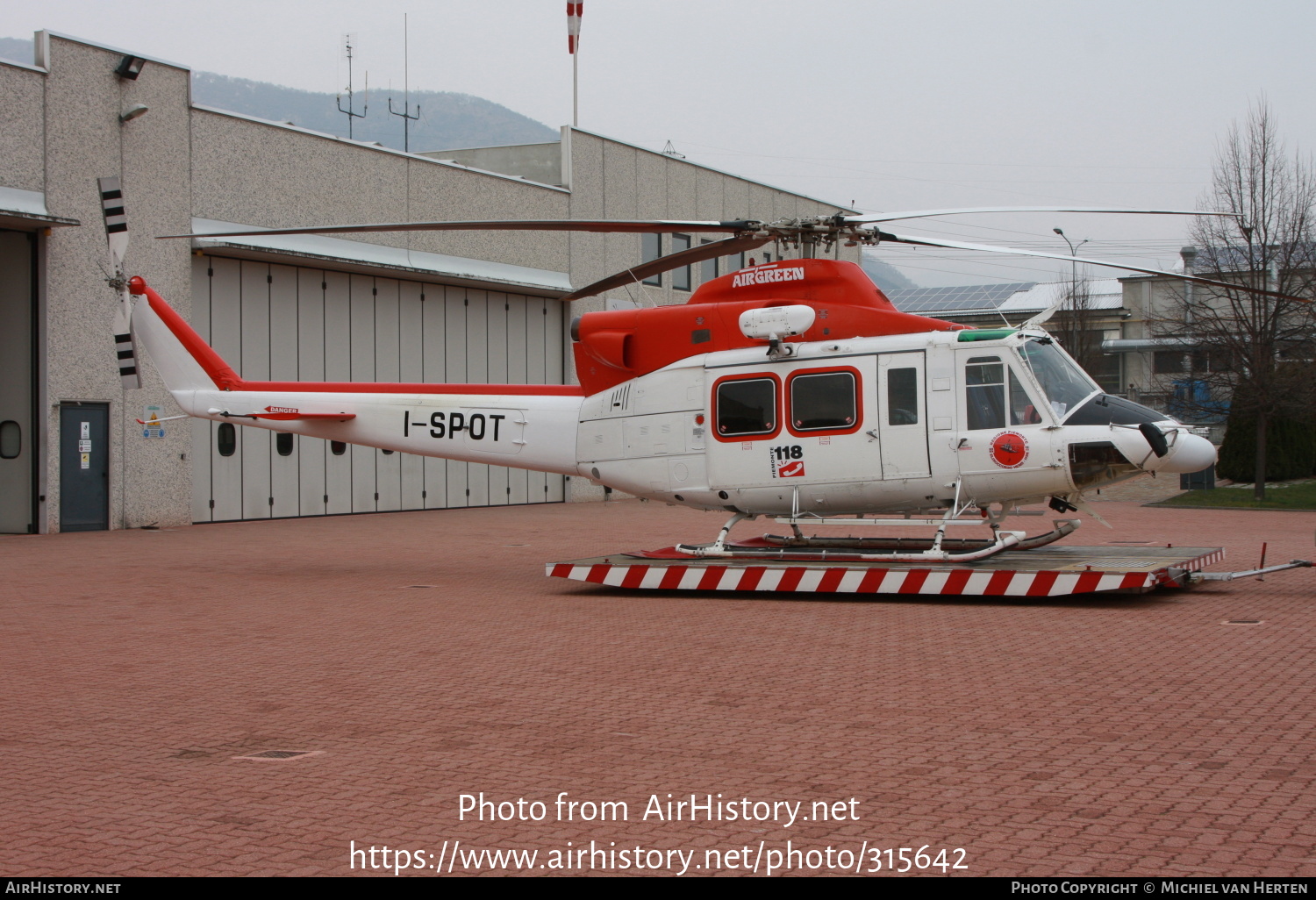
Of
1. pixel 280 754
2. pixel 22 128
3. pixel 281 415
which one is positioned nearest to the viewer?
pixel 280 754

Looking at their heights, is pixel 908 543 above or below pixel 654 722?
above

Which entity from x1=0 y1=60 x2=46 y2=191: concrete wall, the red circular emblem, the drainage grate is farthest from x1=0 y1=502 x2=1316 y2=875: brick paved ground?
x1=0 y1=60 x2=46 y2=191: concrete wall

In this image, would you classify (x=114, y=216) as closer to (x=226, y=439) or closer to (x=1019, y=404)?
(x=226, y=439)

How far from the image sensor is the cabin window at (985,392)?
11742 mm

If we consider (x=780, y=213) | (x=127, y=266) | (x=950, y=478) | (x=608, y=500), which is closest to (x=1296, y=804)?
(x=950, y=478)

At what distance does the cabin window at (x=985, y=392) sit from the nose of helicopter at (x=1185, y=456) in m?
1.49

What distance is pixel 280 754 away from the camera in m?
6.20

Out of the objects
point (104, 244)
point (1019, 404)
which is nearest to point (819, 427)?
point (1019, 404)

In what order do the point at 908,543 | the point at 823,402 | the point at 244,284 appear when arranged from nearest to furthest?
the point at 823,402 → the point at 908,543 → the point at 244,284

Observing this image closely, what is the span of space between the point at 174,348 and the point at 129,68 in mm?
8759

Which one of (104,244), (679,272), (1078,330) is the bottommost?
(104,244)

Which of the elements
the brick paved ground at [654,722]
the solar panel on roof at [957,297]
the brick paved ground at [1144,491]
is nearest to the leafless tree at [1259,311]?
the brick paved ground at [1144,491]

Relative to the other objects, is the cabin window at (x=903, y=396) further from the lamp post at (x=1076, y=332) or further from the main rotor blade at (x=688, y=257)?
the lamp post at (x=1076, y=332)

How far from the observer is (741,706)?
7211mm
